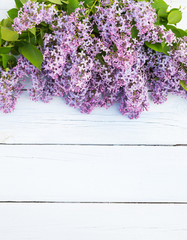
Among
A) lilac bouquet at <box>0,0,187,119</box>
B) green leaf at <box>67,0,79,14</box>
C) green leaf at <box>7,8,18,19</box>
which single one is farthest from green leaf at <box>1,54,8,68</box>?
green leaf at <box>67,0,79,14</box>

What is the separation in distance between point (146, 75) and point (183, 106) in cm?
19

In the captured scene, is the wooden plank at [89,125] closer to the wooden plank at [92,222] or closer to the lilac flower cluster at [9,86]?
the lilac flower cluster at [9,86]

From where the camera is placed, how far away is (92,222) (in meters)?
1.02

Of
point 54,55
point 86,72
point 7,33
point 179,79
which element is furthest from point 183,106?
point 7,33

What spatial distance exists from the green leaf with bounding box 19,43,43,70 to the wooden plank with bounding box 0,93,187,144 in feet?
0.55

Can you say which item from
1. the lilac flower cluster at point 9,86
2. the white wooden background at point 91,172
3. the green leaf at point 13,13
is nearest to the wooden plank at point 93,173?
the white wooden background at point 91,172

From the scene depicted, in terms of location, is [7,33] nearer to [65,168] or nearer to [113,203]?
[65,168]

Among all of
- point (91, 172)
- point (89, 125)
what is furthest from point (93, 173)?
point (89, 125)

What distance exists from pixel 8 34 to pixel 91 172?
1.73 feet

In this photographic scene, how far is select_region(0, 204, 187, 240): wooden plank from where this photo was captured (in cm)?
100

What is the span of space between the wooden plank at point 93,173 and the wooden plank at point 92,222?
0.03 metres

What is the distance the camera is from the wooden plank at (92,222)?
39.4 inches

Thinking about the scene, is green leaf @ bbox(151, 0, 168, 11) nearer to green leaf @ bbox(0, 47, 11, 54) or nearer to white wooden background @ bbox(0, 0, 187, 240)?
white wooden background @ bbox(0, 0, 187, 240)

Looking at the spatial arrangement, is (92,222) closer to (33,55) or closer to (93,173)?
(93,173)
